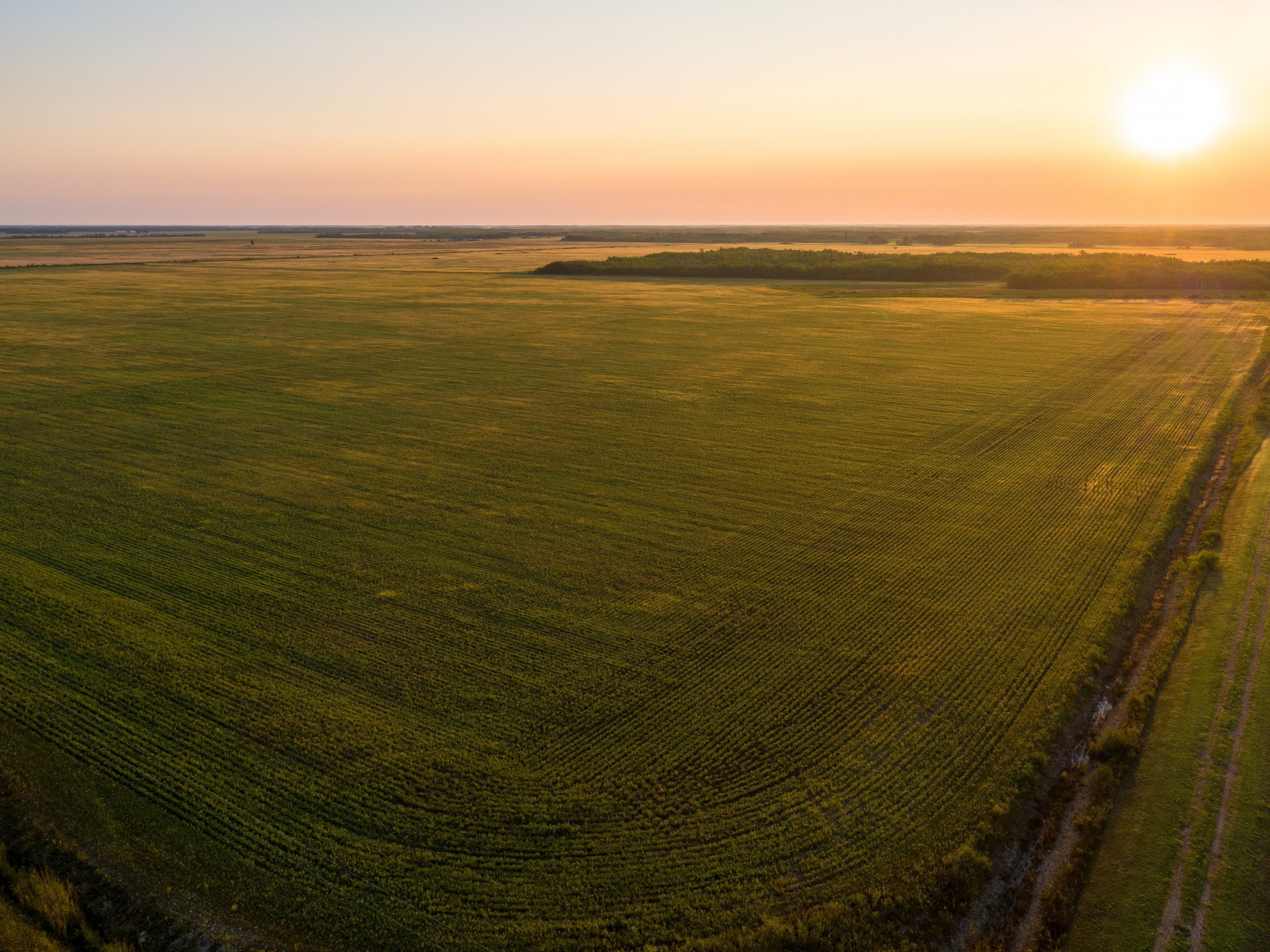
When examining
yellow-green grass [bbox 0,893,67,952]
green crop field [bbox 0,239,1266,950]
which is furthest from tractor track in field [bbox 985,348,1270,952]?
yellow-green grass [bbox 0,893,67,952]

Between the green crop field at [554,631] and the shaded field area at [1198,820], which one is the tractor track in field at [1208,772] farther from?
the green crop field at [554,631]

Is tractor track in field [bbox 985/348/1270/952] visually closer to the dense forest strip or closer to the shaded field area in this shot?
the shaded field area

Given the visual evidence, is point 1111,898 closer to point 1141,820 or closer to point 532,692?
point 1141,820

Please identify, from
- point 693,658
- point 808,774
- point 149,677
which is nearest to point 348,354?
point 149,677

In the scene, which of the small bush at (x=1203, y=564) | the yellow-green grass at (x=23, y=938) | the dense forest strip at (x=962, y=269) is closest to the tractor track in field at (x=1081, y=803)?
the small bush at (x=1203, y=564)

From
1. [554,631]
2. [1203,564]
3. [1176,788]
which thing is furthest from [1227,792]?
[554,631]
